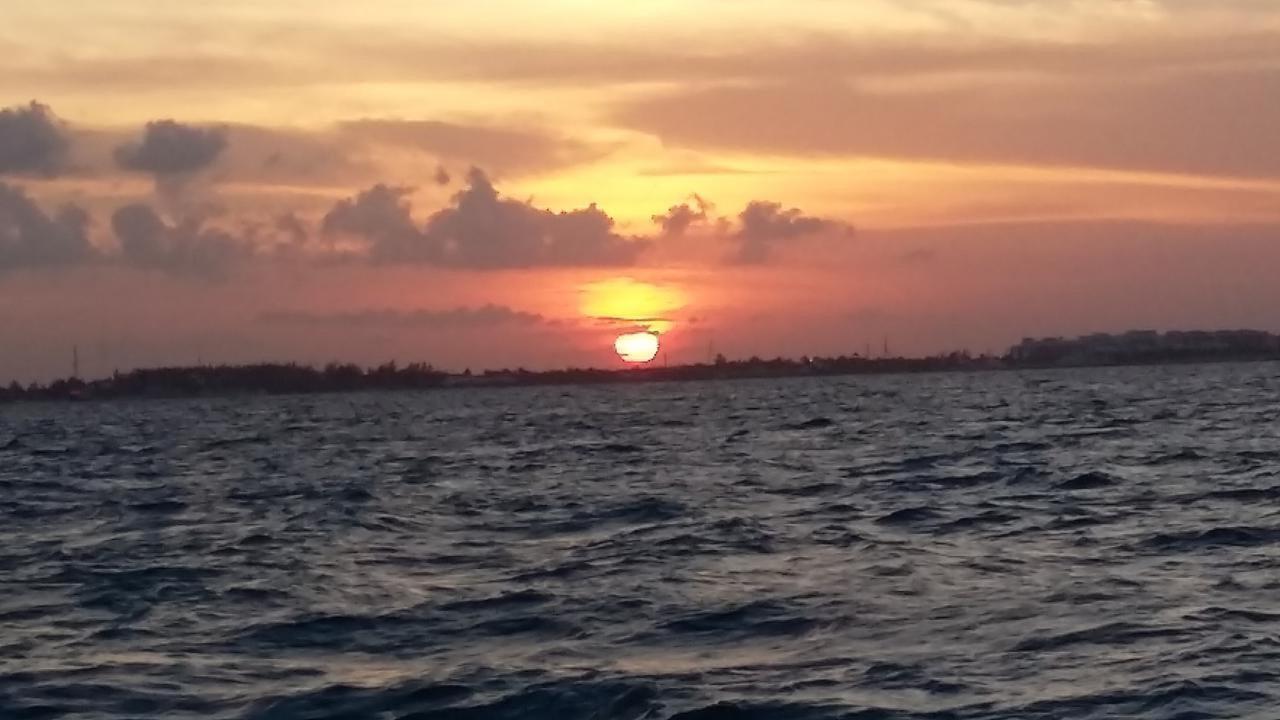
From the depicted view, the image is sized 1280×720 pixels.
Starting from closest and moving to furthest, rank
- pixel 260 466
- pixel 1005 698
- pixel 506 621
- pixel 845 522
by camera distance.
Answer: pixel 1005 698, pixel 506 621, pixel 845 522, pixel 260 466

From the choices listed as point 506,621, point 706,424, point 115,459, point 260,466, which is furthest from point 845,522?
point 706,424

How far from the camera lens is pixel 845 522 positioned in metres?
28.8

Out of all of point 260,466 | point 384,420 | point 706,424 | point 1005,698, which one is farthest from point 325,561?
point 384,420

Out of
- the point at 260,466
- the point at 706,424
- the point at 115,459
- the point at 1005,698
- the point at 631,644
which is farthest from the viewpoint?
the point at 706,424

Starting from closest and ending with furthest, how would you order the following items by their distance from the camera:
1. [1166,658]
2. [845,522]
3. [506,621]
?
[1166,658]
[506,621]
[845,522]

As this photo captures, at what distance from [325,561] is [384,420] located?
3373 inches

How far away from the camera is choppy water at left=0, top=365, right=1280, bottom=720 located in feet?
51.2

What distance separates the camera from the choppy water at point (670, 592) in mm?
15609

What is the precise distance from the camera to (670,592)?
21.3 m

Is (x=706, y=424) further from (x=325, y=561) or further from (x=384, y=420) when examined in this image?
(x=325, y=561)

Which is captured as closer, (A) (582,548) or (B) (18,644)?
(B) (18,644)

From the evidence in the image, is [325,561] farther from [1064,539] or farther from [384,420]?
[384,420]

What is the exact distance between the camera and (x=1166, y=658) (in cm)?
1614

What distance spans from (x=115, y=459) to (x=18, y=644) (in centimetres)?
4590
